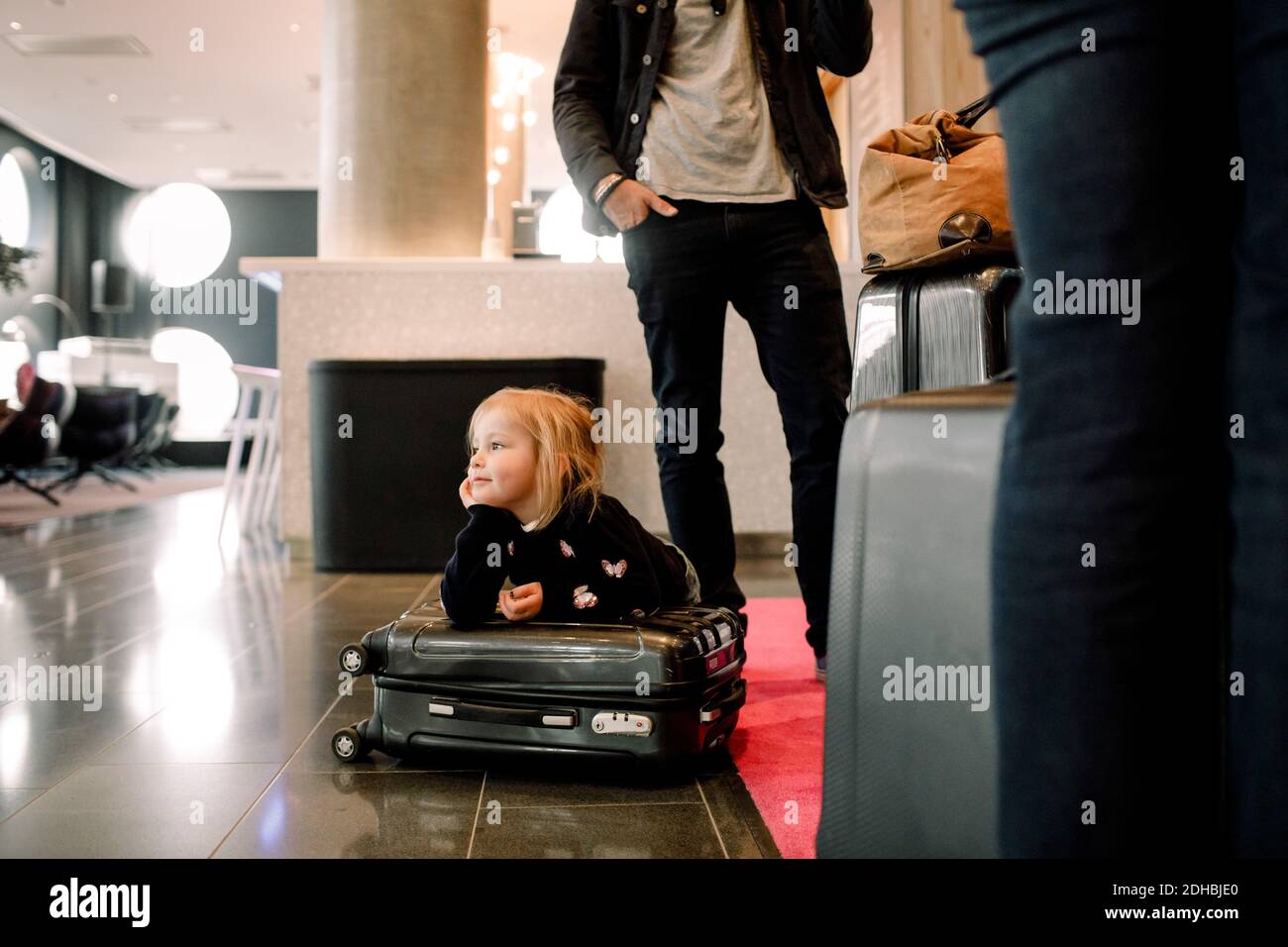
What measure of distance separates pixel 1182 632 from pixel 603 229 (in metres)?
1.61

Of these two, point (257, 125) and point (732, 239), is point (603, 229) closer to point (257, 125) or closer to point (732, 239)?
point (732, 239)

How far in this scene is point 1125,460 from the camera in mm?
653

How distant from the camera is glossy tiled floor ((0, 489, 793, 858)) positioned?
4.12 feet

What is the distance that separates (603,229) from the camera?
6.91ft

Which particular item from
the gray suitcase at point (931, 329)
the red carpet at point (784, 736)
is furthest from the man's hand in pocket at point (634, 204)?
the red carpet at point (784, 736)

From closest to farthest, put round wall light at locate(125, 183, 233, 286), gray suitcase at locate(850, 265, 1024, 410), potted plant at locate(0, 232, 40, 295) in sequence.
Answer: gray suitcase at locate(850, 265, 1024, 410)
potted plant at locate(0, 232, 40, 295)
round wall light at locate(125, 183, 233, 286)

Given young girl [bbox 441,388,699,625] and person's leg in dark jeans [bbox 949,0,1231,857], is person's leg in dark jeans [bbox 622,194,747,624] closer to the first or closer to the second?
young girl [bbox 441,388,699,625]

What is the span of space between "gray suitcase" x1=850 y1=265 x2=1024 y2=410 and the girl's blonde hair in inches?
17.0

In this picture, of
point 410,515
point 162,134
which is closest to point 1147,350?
point 410,515

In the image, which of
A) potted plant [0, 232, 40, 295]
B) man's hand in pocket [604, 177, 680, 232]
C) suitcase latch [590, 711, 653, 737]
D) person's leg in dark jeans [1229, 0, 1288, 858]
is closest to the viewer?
person's leg in dark jeans [1229, 0, 1288, 858]

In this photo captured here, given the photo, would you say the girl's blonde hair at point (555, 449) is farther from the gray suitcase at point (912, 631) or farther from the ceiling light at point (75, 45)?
the ceiling light at point (75, 45)

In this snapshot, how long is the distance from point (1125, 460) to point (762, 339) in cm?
143

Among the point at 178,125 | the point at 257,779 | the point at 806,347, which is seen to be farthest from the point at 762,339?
the point at 178,125

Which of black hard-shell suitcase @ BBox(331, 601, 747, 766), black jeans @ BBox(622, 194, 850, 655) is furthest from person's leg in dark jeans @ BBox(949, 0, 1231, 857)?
black jeans @ BBox(622, 194, 850, 655)
